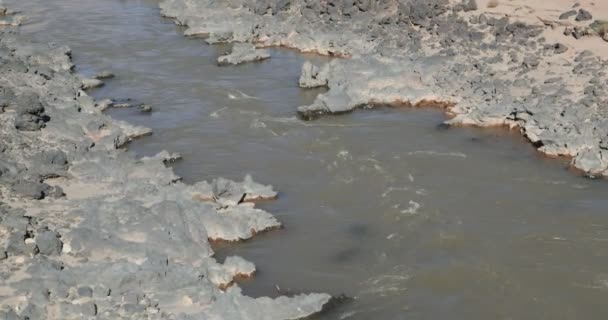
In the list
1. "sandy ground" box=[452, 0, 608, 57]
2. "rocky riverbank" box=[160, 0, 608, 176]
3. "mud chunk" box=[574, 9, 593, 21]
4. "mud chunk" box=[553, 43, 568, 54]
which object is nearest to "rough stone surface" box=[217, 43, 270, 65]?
"rocky riverbank" box=[160, 0, 608, 176]

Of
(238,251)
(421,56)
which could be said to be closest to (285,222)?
(238,251)

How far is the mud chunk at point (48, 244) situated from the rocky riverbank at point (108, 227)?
20 mm

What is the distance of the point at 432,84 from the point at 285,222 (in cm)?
825

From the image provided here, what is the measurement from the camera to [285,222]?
15.3 meters

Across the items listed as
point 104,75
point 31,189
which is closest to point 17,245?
point 31,189

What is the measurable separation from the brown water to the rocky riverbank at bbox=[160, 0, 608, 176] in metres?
0.62

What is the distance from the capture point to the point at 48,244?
13.1 metres

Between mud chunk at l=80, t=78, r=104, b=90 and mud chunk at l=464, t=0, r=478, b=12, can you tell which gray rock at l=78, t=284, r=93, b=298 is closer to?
mud chunk at l=80, t=78, r=104, b=90

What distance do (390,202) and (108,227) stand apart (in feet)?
18.4

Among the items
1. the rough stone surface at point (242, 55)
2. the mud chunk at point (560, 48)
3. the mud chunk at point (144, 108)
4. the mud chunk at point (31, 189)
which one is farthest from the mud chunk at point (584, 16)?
the mud chunk at point (31, 189)

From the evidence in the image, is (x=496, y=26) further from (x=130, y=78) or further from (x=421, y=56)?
(x=130, y=78)

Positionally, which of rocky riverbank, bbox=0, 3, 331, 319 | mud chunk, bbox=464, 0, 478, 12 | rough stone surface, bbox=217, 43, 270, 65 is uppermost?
mud chunk, bbox=464, 0, 478, 12

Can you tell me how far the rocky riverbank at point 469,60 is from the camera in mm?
19125

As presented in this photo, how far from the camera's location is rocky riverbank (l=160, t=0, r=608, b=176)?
753 inches
